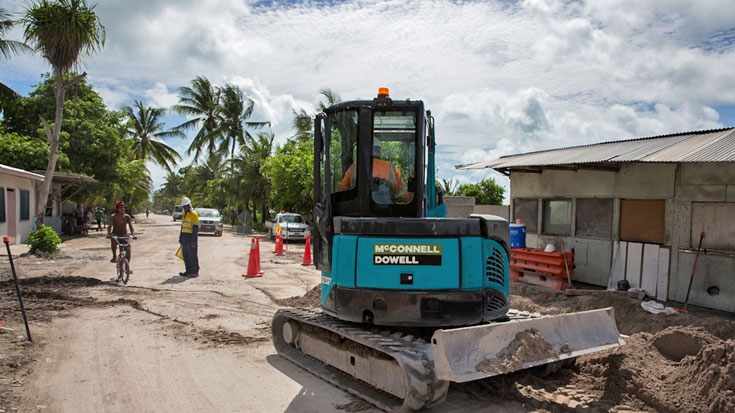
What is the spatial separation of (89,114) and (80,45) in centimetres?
1143

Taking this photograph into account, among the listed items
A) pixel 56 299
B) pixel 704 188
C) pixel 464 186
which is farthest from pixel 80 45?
pixel 464 186

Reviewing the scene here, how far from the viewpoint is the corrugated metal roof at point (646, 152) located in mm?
8508

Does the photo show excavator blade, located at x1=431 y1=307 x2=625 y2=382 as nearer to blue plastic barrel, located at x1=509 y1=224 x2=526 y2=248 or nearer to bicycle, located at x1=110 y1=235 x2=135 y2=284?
blue plastic barrel, located at x1=509 y1=224 x2=526 y2=248

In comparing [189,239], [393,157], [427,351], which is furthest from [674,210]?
[189,239]

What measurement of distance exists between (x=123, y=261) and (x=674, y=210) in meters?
11.3

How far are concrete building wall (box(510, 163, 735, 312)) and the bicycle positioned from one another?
10058 mm

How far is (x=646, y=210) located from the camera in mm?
10648

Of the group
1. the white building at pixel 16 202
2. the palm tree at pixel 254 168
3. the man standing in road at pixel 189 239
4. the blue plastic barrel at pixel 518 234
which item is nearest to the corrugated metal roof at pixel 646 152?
the blue plastic barrel at pixel 518 234

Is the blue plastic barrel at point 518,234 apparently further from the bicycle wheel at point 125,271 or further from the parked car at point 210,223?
the parked car at point 210,223

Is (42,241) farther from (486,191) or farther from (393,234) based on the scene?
(486,191)

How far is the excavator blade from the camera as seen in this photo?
13.5 feet

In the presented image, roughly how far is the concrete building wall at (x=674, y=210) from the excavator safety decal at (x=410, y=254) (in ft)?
23.7

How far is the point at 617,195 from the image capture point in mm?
11266

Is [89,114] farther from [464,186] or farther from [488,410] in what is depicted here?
[488,410]
